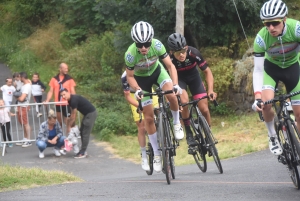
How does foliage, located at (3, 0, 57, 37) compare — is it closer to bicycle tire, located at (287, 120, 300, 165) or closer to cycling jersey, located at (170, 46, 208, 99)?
cycling jersey, located at (170, 46, 208, 99)

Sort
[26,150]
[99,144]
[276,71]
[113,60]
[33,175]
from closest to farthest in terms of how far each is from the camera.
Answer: [276,71], [33,175], [26,150], [99,144], [113,60]

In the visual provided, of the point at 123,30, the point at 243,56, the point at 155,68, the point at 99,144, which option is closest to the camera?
the point at 155,68

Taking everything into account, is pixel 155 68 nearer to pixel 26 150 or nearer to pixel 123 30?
pixel 26 150

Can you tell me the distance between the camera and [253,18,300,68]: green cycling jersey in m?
7.66

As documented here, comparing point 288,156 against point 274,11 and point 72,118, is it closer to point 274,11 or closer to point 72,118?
point 274,11

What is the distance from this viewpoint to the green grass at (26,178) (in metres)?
10.2

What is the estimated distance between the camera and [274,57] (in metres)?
7.92

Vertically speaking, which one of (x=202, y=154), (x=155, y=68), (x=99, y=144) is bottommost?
(x=99, y=144)

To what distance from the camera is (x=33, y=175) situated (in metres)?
10.8

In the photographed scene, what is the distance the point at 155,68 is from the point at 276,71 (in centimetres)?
254

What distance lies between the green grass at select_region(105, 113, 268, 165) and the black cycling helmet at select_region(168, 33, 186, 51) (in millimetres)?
4887

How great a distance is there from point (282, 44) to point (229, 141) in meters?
8.61

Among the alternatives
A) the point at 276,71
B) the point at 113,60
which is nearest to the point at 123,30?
the point at 113,60

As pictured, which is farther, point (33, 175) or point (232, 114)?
point (232, 114)
